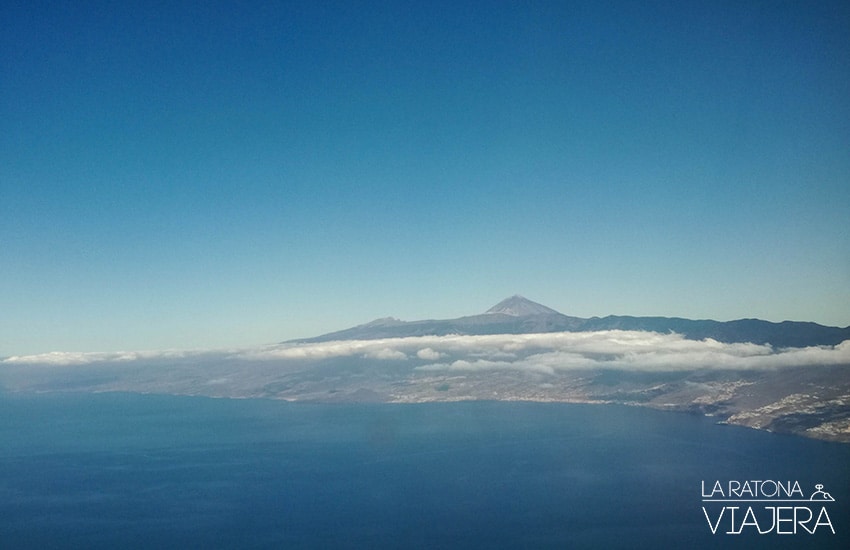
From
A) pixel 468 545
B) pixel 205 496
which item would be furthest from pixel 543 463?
pixel 205 496

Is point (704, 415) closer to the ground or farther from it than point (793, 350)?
closer to the ground

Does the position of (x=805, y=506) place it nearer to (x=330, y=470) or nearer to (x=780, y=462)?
(x=780, y=462)

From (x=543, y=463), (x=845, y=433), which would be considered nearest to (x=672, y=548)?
(x=543, y=463)

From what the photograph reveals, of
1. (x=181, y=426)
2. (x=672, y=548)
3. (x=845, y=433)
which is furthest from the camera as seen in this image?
(x=181, y=426)

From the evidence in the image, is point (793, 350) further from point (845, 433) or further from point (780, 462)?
point (780, 462)

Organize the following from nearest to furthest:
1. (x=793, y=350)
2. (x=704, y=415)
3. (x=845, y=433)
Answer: (x=845, y=433), (x=704, y=415), (x=793, y=350)

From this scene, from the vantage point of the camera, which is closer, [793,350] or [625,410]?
[625,410]
